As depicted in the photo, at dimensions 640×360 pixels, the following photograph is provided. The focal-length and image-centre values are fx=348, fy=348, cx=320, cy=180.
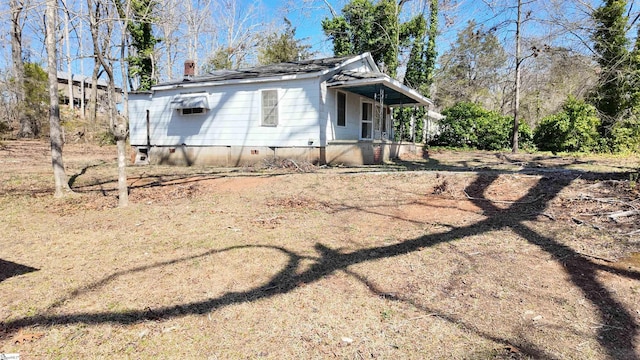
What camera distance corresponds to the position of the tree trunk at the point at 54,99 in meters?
6.45

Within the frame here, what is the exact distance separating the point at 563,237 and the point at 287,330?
3.80 meters

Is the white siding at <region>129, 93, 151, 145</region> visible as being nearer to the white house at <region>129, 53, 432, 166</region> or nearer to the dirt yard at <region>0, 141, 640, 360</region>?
the white house at <region>129, 53, 432, 166</region>

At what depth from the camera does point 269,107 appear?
12.2 m

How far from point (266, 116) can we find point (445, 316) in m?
10.4

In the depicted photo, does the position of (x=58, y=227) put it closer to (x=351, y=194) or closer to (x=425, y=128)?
(x=351, y=194)

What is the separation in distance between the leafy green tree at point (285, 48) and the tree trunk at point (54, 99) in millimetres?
19127

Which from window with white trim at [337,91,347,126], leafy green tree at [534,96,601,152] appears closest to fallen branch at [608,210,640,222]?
window with white trim at [337,91,347,126]

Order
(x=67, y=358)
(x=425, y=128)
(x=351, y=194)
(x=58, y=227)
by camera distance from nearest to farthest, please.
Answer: (x=67, y=358) < (x=58, y=227) < (x=351, y=194) < (x=425, y=128)

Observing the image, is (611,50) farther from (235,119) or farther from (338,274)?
(338,274)

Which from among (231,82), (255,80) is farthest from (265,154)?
(231,82)

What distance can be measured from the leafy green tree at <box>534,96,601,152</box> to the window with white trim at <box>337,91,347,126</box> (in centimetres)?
1061

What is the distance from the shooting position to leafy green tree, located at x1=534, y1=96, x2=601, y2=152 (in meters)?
15.6

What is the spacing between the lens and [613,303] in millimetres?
2945

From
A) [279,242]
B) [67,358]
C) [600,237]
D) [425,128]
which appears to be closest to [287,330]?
[67,358]
